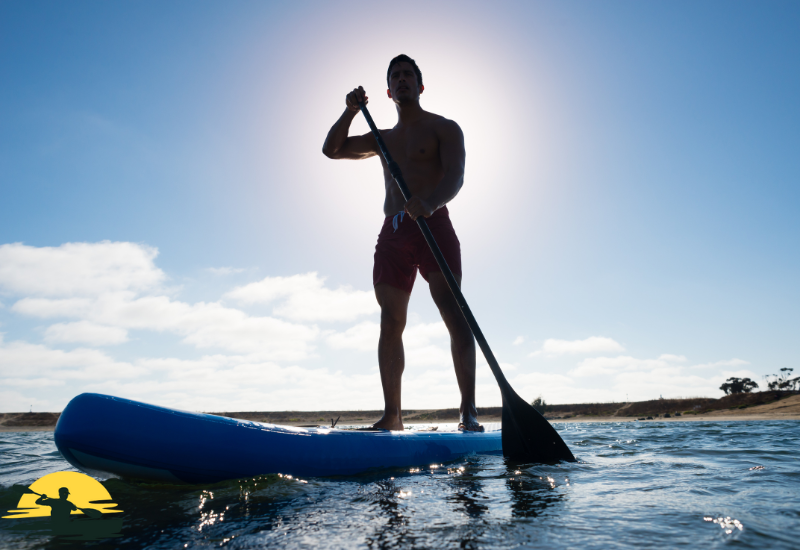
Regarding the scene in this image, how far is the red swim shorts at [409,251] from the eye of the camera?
3727 millimetres

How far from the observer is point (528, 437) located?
112 inches

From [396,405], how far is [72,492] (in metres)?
2.20

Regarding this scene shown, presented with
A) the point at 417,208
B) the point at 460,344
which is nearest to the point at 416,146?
the point at 417,208

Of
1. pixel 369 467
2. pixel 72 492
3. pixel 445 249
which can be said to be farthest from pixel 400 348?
pixel 72 492

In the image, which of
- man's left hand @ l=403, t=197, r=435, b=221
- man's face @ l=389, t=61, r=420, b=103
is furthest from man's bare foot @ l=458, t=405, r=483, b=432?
man's face @ l=389, t=61, r=420, b=103

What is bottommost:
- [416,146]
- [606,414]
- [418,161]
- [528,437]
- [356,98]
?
[606,414]

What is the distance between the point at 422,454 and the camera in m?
2.81

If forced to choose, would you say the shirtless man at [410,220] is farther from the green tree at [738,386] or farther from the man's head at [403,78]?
the green tree at [738,386]

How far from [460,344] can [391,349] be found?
573mm

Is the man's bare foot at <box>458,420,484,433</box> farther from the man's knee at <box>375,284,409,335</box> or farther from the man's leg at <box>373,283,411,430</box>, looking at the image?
the man's knee at <box>375,284,409,335</box>

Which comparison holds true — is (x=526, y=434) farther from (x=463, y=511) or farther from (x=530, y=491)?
(x=463, y=511)

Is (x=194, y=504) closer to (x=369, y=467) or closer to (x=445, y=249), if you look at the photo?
(x=369, y=467)

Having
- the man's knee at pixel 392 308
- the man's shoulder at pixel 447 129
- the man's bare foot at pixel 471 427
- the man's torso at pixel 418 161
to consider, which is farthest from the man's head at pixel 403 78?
the man's bare foot at pixel 471 427

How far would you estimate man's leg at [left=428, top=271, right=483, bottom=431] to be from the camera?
3541 mm
